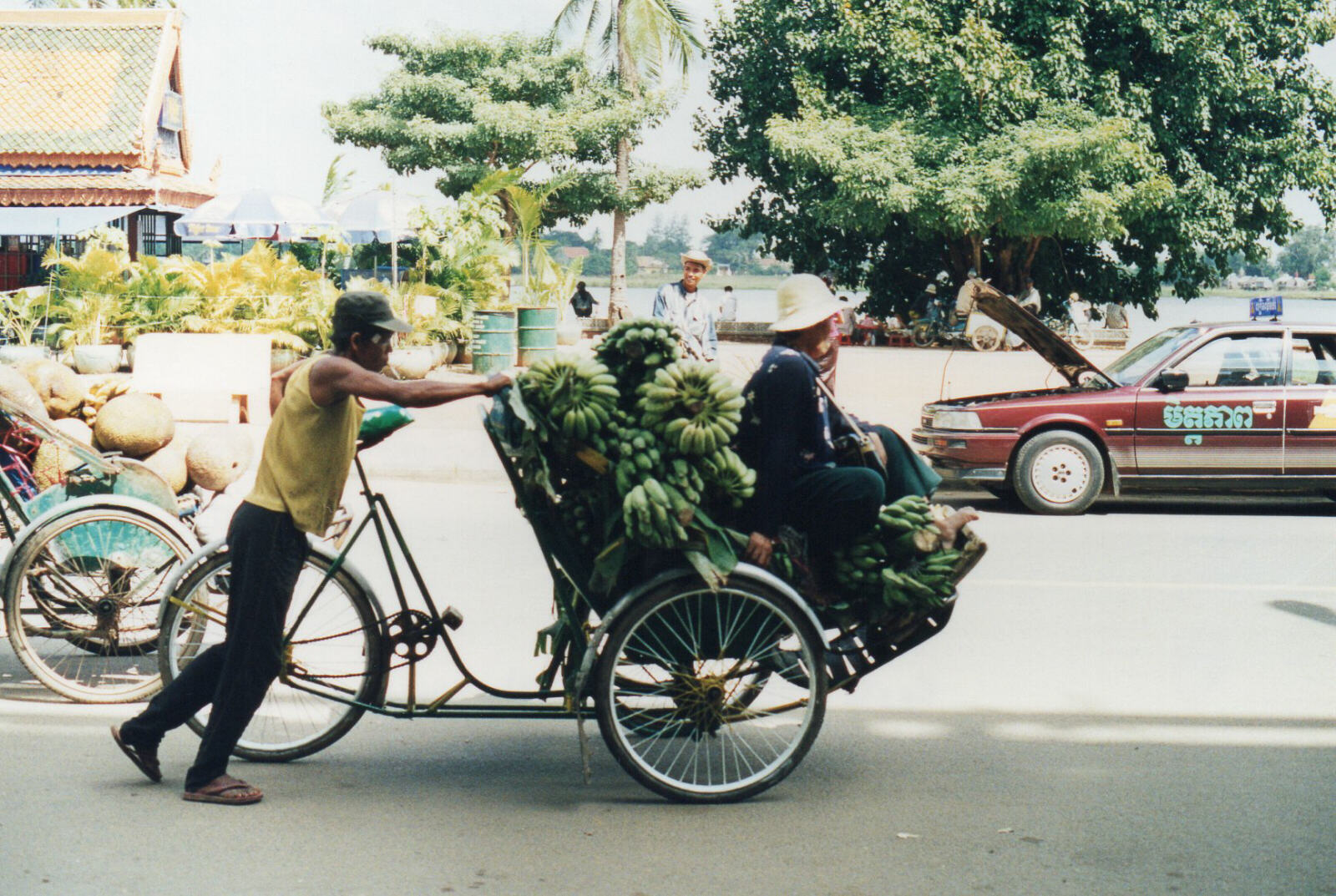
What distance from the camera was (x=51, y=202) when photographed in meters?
29.5

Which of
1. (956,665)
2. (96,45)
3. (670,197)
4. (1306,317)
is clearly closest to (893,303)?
(670,197)

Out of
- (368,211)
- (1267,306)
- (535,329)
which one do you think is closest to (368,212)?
(368,211)

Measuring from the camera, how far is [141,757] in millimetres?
4344

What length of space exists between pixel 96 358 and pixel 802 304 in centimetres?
1518

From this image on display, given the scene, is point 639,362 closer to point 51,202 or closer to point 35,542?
point 35,542

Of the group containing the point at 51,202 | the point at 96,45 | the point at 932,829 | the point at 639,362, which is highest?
the point at 96,45

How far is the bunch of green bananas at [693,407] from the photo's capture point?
4.09m

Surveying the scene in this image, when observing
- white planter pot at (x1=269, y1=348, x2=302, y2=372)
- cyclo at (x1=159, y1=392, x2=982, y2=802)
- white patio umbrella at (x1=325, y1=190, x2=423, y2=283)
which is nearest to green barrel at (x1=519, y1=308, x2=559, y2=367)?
white patio umbrella at (x1=325, y1=190, x2=423, y2=283)

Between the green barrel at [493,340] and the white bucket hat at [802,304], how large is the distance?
49.9 ft

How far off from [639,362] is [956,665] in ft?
8.91

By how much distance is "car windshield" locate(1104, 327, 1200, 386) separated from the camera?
433 inches

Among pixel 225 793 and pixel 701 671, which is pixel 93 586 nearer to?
pixel 225 793

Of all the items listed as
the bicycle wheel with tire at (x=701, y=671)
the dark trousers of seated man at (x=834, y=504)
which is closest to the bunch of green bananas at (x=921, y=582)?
the dark trousers of seated man at (x=834, y=504)

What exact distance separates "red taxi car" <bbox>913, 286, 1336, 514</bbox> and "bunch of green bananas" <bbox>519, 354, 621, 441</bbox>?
24.0 ft
